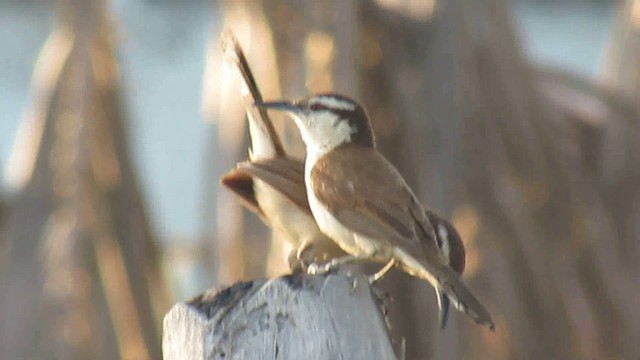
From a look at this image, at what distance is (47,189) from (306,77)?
59.4 inches

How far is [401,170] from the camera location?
6.35 m

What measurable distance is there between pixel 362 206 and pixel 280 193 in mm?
440

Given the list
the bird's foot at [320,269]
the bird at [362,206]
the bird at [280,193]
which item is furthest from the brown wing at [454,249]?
the bird at [280,193]

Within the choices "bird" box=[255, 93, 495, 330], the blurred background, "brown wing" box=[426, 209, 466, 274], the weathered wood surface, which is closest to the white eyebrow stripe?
"bird" box=[255, 93, 495, 330]

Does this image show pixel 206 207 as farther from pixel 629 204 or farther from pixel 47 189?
pixel 629 204

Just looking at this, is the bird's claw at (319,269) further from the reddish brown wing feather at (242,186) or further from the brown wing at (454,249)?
the reddish brown wing feather at (242,186)

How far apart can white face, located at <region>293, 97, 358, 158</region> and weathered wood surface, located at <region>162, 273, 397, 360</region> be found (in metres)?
0.95

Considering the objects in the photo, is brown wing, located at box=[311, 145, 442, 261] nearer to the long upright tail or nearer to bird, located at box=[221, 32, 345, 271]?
bird, located at box=[221, 32, 345, 271]

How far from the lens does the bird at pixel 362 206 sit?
3.22 meters

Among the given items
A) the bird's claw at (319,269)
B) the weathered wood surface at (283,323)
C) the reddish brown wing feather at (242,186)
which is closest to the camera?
the weathered wood surface at (283,323)

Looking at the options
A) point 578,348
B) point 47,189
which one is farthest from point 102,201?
point 578,348

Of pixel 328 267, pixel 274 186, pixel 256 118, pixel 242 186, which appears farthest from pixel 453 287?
pixel 256 118

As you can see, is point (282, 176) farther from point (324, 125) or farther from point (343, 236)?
point (343, 236)

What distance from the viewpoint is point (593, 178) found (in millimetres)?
7008
